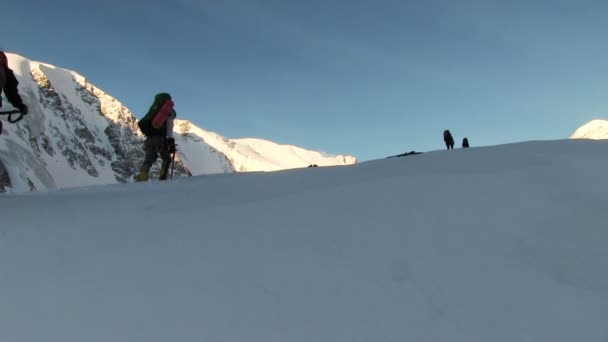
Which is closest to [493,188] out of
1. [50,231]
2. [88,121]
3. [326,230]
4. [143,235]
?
[326,230]

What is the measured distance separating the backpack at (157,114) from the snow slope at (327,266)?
504cm

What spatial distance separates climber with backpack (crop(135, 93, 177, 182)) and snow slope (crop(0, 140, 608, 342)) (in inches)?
198

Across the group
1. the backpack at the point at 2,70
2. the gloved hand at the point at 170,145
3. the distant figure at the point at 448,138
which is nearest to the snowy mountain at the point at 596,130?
the distant figure at the point at 448,138

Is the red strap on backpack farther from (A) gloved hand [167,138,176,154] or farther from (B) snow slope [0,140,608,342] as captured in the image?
(B) snow slope [0,140,608,342]

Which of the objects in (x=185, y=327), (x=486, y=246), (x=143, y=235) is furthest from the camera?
(x=143, y=235)

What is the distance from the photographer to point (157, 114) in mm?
9281

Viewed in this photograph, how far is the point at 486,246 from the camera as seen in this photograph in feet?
9.78

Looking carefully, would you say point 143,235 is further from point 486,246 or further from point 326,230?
point 486,246

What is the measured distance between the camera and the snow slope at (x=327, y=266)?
2217mm

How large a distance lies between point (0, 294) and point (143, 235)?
101 centimetres

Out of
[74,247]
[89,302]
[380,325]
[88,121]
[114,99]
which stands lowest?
[380,325]

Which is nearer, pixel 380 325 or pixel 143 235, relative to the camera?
pixel 380 325

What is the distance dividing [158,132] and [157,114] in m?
0.41

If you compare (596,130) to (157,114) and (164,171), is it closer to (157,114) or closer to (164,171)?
(164,171)
